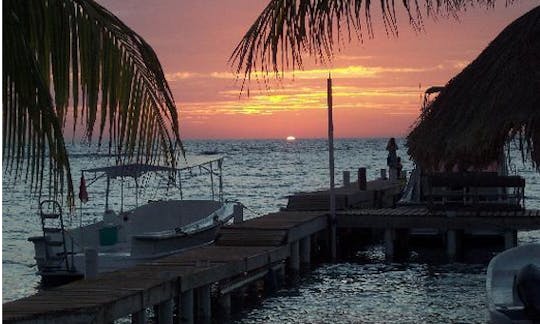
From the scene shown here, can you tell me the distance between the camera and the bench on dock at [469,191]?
904 inches

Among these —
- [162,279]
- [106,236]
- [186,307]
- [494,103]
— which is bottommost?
[186,307]

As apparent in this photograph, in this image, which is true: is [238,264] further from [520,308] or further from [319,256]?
[319,256]

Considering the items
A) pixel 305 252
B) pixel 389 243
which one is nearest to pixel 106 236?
pixel 305 252

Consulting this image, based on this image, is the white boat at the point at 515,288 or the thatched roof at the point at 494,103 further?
the white boat at the point at 515,288

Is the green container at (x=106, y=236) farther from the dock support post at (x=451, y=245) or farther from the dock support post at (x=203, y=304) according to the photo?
the dock support post at (x=451, y=245)

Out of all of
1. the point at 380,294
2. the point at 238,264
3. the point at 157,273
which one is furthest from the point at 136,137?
the point at 380,294

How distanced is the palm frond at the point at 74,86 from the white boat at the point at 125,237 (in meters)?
12.8

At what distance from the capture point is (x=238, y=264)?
56.1ft

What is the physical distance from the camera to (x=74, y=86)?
3648 millimetres

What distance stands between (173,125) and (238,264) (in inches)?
528

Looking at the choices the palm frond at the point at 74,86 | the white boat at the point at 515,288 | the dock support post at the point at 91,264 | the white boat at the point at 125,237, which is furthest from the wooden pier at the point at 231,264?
the palm frond at the point at 74,86

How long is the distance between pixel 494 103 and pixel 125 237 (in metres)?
18.8

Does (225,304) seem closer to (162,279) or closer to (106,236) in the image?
(162,279)

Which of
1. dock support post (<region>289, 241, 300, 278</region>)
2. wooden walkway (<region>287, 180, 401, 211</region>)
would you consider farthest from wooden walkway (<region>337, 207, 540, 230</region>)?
dock support post (<region>289, 241, 300, 278</region>)
